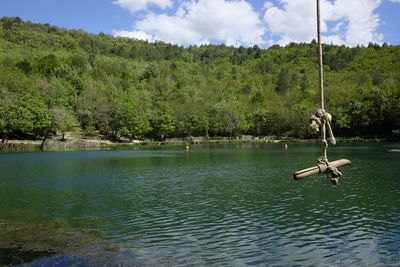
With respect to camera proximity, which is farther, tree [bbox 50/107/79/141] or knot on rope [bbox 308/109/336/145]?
tree [bbox 50/107/79/141]

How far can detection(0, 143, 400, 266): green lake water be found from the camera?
13.5 m

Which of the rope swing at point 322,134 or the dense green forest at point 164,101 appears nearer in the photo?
the rope swing at point 322,134

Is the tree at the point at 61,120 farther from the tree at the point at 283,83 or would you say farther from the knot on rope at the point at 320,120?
the tree at the point at 283,83

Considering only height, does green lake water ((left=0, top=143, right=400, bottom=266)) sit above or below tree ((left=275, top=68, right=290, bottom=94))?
below

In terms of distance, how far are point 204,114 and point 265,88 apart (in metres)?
68.4

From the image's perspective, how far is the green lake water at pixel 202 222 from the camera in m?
13.5

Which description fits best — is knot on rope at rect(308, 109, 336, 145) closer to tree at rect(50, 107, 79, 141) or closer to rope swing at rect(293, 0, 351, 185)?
rope swing at rect(293, 0, 351, 185)

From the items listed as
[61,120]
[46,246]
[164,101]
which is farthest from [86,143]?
[46,246]

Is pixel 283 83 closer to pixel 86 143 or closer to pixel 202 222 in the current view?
pixel 86 143

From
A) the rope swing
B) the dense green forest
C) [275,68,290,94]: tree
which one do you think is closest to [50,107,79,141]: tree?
the dense green forest

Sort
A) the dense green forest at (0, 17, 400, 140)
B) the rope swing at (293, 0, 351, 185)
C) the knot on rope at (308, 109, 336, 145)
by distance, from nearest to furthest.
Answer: the rope swing at (293, 0, 351, 185)
the knot on rope at (308, 109, 336, 145)
the dense green forest at (0, 17, 400, 140)

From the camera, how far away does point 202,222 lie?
18.5 metres

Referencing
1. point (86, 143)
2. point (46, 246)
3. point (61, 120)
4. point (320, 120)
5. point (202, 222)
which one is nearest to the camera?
point (320, 120)

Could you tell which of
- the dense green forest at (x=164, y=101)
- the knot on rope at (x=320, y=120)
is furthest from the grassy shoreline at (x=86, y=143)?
the knot on rope at (x=320, y=120)
